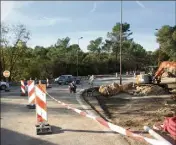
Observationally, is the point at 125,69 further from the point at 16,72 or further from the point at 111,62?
the point at 16,72

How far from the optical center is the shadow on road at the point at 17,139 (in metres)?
9.40

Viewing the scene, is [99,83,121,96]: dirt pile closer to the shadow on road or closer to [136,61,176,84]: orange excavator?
[136,61,176,84]: orange excavator

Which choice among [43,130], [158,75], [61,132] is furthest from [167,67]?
[43,130]

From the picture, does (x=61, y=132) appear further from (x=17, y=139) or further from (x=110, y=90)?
(x=110, y=90)

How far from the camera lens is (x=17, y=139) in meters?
9.92

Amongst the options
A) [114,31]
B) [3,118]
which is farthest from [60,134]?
[114,31]

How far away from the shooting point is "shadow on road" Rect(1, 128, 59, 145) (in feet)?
30.8

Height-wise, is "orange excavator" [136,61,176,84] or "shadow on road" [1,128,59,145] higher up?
"orange excavator" [136,61,176,84]

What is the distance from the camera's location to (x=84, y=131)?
1073 centimetres

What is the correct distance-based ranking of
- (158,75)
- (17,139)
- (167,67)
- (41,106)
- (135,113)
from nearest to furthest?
(17,139), (41,106), (135,113), (167,67), (158,75)

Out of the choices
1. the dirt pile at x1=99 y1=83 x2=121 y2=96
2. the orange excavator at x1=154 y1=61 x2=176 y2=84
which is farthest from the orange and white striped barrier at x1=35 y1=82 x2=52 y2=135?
the orange excavator at x1=154 y1=61 x2=176 y2=84

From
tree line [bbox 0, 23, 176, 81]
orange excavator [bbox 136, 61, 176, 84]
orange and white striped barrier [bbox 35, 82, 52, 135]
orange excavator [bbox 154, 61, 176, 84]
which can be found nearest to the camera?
orange and white striped barrier [bbox 35, 82, 52, 135]

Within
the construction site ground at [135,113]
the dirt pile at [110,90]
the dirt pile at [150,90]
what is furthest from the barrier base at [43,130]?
the dirt pile at [150,90]

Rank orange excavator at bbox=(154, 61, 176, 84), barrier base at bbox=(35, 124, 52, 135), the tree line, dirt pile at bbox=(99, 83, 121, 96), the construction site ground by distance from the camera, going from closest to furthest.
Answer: barrier base at bbox=(35, 124, 52, 135), the construction site ground, dirt pile at bbox=(99, 83, 121, 96), orange excavator at bbox=(154, 61, 176, 84), the tree line
